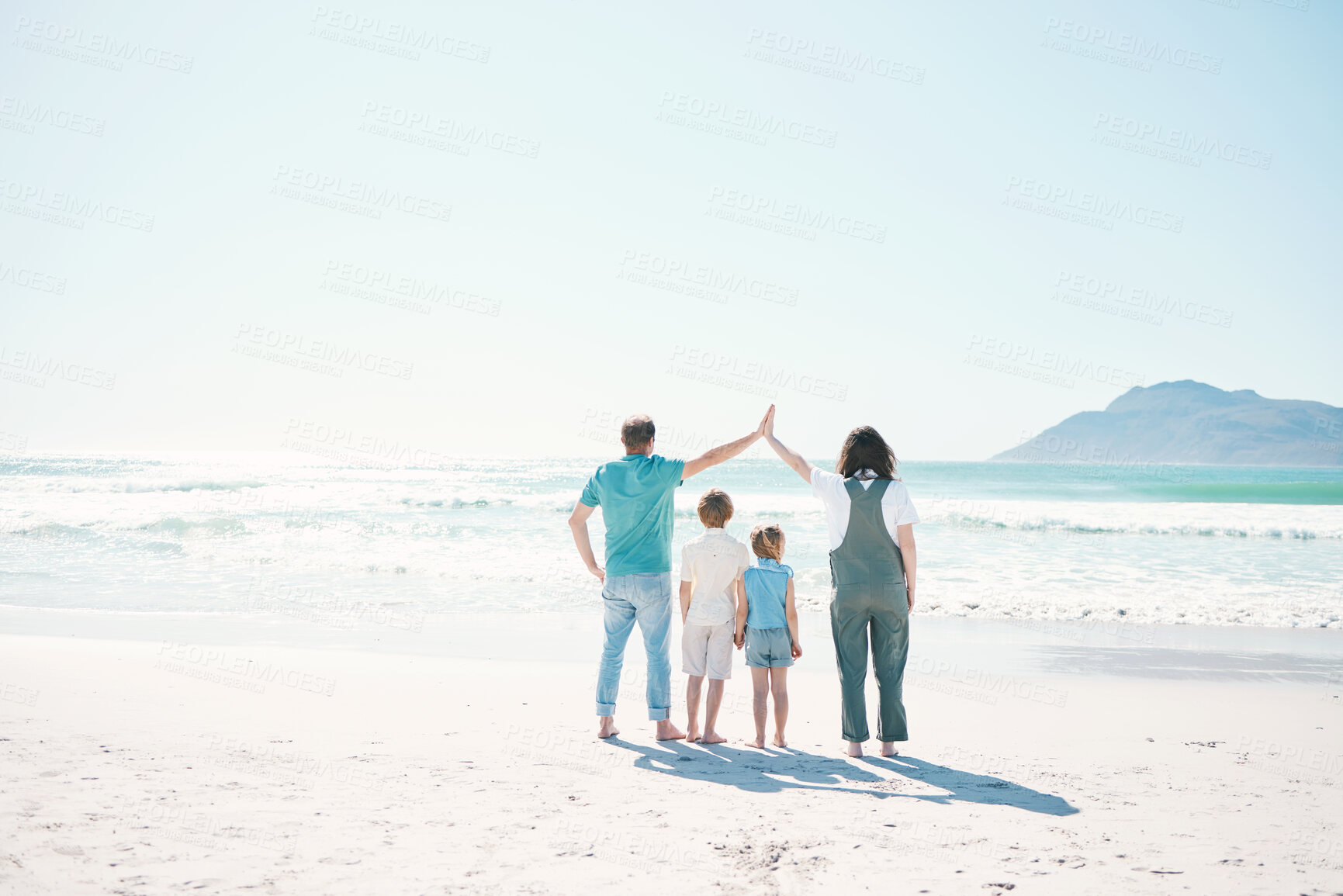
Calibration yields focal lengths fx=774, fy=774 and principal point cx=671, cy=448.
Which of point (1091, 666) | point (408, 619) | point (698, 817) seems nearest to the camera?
point (698, 817)

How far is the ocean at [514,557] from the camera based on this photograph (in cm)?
978

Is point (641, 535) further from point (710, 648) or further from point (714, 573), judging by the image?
point (710, 648)

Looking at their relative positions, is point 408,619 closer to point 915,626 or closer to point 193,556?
point 915,626

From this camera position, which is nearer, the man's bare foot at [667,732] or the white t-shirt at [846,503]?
the white t-shirt at [846,503]

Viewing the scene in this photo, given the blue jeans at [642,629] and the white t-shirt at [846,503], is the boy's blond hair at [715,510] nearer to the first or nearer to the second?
the blue jeans at [642,629]

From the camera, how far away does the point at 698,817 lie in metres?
3.26

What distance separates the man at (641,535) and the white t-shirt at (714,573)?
0.52ft

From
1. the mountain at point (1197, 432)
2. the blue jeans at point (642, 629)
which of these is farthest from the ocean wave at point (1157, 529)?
the mountain at point (1197, 432)

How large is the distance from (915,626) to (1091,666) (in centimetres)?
208

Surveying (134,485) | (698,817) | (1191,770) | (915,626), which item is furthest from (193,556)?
(134,485)

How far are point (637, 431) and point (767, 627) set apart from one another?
1.35 metres

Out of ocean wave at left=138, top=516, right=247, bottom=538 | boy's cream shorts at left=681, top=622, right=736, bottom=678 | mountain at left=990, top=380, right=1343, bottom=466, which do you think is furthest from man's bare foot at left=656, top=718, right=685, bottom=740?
mountain at left=990, top=380, right=1343, bottom=466

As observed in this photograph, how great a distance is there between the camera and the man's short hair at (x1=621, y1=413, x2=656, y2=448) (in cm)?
445

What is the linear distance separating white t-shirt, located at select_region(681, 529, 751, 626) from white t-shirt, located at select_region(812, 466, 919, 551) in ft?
1.82
